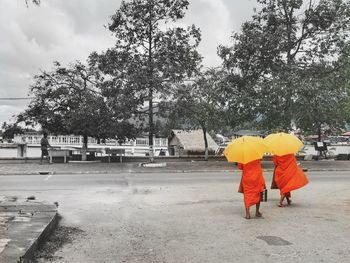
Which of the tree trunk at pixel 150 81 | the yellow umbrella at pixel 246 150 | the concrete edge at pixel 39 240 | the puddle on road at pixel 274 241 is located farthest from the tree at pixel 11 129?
the puddle on road at pixel 274 241

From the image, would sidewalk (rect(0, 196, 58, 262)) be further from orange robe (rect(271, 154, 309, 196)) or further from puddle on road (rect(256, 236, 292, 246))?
orange robe (rect(271, 154, 309, 196))

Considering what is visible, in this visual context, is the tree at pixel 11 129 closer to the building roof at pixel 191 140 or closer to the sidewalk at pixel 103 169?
the sidewalk at pixel 103 169

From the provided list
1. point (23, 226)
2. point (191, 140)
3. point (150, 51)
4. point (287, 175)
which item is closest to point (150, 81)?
point (150, 51)

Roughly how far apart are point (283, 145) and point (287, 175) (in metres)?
0.70

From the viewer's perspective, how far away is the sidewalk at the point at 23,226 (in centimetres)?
652

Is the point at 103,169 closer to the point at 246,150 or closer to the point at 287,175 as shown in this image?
the point at 287,175

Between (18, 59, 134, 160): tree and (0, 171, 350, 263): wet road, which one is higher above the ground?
(18, 59, 134, 160): tree

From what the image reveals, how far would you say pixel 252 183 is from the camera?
10.2m

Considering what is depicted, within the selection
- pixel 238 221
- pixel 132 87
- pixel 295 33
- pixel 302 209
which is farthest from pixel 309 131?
pixel 238 221

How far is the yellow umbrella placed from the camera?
10055 mm

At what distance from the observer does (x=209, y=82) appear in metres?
28.3

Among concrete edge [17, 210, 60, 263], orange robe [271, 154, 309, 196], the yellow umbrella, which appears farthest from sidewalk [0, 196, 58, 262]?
orange robe [271, 154, 309, 196]

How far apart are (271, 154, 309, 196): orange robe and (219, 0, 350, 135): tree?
1444 centimetres

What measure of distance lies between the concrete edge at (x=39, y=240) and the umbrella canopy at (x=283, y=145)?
4666 mm
